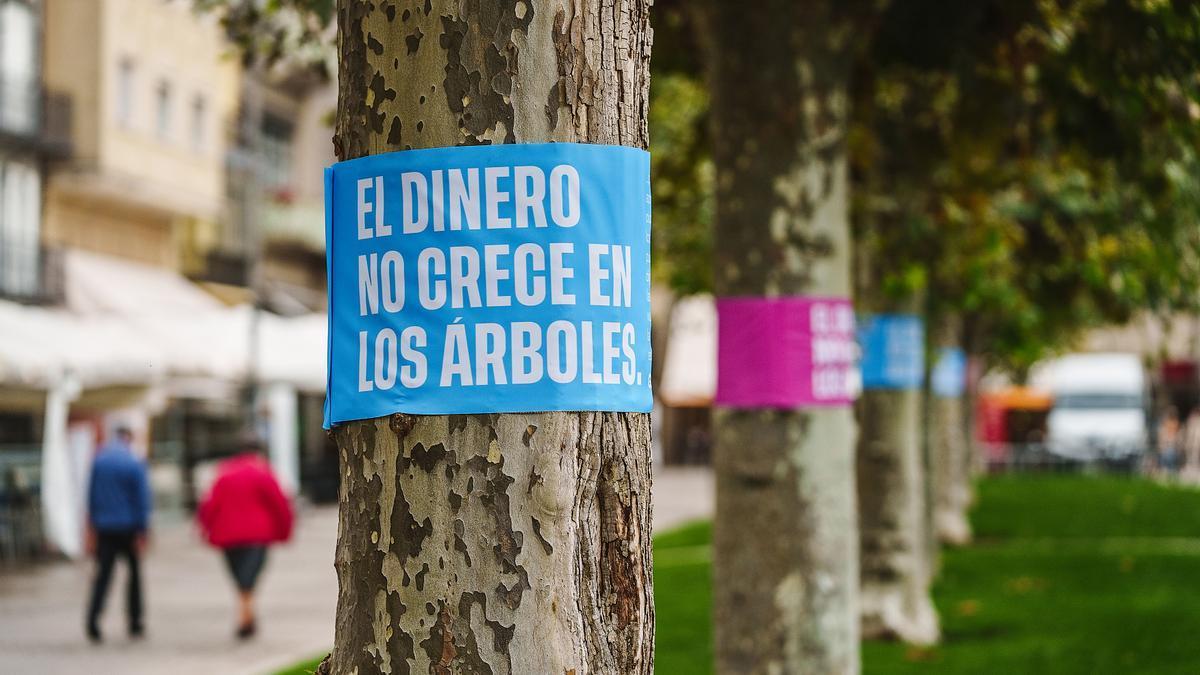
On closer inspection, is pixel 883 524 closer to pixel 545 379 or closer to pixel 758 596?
pixel 758 596

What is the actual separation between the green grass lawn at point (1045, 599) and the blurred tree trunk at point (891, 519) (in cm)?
34

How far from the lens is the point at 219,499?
539 inches

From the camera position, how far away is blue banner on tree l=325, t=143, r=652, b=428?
2988 millimetres

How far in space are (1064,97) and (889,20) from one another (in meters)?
0.99

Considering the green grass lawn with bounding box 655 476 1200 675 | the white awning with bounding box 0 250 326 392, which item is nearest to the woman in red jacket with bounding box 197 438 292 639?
the green grass lawn with bounding box 655 476 1200 675

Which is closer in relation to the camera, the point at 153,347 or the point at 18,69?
the point at 153,347

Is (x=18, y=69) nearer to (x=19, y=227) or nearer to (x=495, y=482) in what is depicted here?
(x=19, y=227)

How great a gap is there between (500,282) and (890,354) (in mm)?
11132

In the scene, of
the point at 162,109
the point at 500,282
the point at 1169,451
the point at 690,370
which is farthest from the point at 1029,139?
the point at 690,370

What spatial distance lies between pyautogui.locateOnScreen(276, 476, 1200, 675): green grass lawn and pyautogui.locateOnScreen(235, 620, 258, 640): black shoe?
7.59 feet

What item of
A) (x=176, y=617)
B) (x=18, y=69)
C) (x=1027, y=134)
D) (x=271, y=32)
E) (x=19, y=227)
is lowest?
(x=176, y=617)

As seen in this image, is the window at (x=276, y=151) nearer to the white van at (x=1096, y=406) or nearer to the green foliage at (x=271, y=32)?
the white van at (x=1096, y=406)

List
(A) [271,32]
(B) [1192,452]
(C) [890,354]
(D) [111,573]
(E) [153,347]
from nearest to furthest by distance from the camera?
(A) [271,32] → (C) [890,354] → (D) [111,573] → (E) [153,347] → (B) [1192,452]

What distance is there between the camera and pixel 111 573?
14141mm
